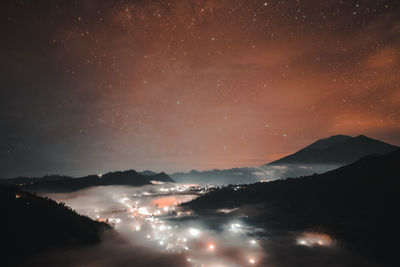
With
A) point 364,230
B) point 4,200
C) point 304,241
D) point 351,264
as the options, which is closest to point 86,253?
point 4,200

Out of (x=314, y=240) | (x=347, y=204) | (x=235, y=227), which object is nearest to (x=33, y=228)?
(x=314, y=240)

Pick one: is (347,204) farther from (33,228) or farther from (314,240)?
(33,228)

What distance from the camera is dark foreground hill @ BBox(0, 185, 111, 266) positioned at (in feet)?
120

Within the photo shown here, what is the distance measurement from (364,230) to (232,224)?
50.3m

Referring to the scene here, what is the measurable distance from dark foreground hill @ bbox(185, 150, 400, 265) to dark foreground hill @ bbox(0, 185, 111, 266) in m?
69.3

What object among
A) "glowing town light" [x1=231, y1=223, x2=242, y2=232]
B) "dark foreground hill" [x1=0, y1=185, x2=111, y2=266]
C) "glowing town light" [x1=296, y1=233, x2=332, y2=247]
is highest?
"dark foreground hill" [x1=0, y1=185, x2=111, y2=266]

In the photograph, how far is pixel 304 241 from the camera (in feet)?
218

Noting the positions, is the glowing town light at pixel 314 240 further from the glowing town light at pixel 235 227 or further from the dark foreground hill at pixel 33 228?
the dark foreground hill at pixel 33 228

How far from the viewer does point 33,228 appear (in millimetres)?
41969

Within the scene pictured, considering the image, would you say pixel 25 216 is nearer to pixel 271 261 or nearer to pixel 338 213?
pixel 271 261

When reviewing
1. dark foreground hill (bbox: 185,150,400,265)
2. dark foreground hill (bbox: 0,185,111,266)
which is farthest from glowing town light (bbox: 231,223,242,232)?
dark foreground hill (bbox: 0,185,111,266)

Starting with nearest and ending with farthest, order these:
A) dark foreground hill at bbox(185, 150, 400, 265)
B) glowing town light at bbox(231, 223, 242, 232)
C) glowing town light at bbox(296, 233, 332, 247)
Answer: glowing town light at bbox(296, 233, 332, 247) → dark foreground hill at bbox(185, 150, 400, 265) → glowing town light at bbox(231, 223, 242, 232)

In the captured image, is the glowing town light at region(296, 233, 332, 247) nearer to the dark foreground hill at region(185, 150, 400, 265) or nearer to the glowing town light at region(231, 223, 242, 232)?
the dark foreground hill at region(185, 150, 400, 265)

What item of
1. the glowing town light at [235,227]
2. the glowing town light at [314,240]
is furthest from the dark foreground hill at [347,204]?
the glowing town light at [235,227]
